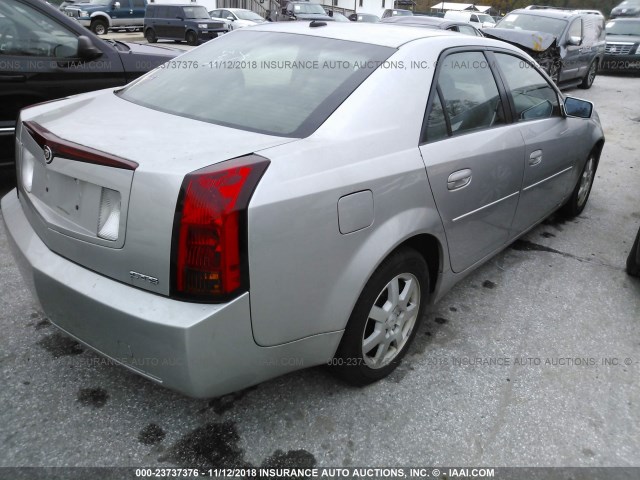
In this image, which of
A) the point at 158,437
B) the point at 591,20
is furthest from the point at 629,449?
the point at 591,20

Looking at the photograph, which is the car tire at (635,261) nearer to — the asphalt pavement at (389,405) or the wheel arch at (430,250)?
the asphalt pavement at (389,405)

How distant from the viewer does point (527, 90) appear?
348 cm

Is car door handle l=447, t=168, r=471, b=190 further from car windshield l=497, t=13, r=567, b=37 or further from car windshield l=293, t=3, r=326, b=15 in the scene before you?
car windshield l=293, t=3, r=326, b=15

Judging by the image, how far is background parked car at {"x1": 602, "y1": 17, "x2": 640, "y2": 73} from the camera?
51.5 ft

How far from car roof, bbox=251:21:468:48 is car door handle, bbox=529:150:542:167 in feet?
3.18

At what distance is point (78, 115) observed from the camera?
232 cm

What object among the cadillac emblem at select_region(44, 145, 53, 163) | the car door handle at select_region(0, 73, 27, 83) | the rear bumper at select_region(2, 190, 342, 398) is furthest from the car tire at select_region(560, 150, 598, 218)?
the car door handle at select_region(0, 73, 27, 83)

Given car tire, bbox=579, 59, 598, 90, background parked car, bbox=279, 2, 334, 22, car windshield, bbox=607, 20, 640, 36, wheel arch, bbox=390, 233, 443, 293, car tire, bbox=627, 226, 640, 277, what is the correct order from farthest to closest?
background parked car, bbox=279, 2, 334, 22 < car windshield, bbox=607, 20, 640, 36 < car tire, bbox=579, 59, 598, 90 < car tire, bbox=627, 226, 640, 277 < wheel arch, bbox=390, 233, 443, 293

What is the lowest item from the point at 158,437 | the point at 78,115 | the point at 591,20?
the point at 158,437

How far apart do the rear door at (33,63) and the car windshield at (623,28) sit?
682 inches

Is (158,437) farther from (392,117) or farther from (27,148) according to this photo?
(392,117)

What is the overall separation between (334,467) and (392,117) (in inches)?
56.9

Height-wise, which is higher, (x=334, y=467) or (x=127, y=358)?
(x=127, y=358)

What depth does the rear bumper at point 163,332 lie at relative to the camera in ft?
5.63
